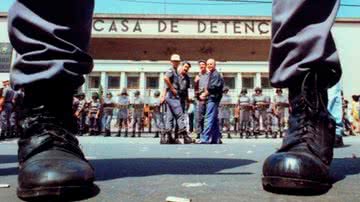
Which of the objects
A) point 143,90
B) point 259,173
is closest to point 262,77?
point 143,90

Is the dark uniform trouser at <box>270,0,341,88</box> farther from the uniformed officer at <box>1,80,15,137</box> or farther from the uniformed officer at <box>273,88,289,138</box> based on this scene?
the uniformed officer at <box>273,88,289,138</box>

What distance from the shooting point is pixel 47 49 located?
0.88 meters

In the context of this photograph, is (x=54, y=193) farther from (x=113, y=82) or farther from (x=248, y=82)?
(x=248, y=82)

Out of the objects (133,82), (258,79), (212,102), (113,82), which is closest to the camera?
(212,102)

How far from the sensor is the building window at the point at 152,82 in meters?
31.6

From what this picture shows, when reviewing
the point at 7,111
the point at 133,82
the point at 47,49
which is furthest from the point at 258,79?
the point at 47,49

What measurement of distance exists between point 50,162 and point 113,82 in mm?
30544

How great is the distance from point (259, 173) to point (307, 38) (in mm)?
385

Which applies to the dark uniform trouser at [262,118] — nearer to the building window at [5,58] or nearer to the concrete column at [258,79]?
the building window at [5,58]

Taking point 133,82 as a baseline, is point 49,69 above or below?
below

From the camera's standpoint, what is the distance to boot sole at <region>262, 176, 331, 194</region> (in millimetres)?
745

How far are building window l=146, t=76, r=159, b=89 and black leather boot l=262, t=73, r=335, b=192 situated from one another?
3062 cm

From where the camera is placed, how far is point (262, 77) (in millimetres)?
31000

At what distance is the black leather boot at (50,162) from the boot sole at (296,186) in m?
0.35
